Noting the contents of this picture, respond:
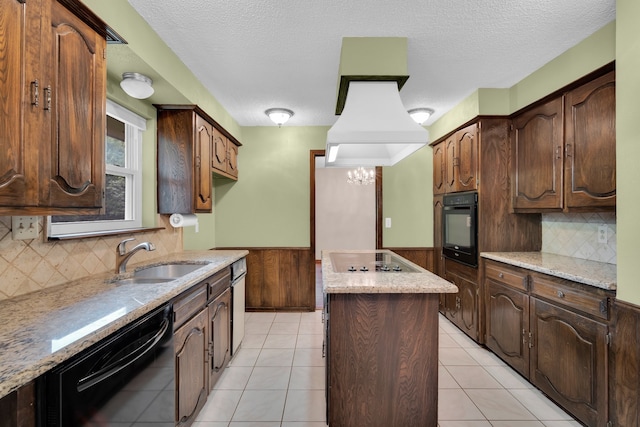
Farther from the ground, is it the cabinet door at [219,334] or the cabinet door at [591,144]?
the cabinet door at [591,144]

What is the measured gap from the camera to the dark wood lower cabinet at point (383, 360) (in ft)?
5.40

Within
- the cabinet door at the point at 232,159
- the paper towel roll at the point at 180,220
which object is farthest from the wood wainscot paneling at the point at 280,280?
the paper towel roll at the point at 180,220

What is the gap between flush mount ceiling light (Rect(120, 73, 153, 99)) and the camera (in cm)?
192

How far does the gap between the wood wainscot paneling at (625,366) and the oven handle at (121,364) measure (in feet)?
7.44

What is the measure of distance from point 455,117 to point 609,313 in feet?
7.61

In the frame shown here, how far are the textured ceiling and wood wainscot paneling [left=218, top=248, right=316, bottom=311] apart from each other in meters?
2.06

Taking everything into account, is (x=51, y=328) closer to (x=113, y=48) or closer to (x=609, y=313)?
(x=113, y=48)

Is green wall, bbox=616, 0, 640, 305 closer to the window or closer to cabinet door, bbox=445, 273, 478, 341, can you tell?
cabinet door, bbox=445, 273, 478, 341

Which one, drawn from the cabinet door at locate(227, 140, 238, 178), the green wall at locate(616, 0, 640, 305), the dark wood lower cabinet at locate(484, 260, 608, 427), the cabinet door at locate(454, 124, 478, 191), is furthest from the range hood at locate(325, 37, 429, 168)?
the cabinet door at locate(227, 140, 238, 178)

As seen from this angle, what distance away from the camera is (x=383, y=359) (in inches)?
65.1

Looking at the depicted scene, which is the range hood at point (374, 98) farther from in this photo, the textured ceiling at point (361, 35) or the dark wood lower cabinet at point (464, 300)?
the dark wood lower cabinet at point (464, 300)

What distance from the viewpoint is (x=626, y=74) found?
4.87 feet

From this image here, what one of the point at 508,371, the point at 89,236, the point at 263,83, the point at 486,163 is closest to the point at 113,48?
the point at 89,236

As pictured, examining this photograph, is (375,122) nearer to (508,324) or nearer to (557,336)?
(557,336)
